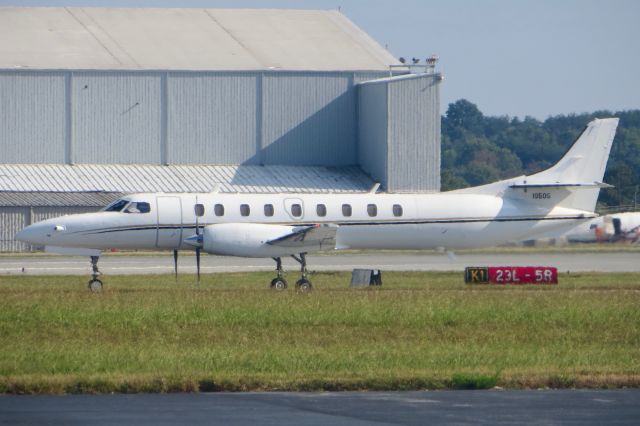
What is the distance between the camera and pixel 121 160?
225ft

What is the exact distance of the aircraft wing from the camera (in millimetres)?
34594

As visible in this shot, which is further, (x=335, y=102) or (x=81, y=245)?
(x=335, y=102)

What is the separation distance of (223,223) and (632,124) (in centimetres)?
15189

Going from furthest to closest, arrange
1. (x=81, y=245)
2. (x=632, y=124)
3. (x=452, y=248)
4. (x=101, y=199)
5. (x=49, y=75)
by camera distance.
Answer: (x=632, y=124), (x=49, y=75), (x=101, y=199), (x=452, y=248), (x=81, y=245)

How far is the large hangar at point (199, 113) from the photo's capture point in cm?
6744

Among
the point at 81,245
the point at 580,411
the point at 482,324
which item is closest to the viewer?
the point at 580,411

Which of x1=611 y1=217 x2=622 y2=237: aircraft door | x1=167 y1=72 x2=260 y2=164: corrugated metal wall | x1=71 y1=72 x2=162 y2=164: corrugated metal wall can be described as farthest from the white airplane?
x1=71 y1=72 x2=162 y2=164: corrugated metal wall

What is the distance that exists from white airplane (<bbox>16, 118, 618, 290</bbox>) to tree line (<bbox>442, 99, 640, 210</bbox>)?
3321 inches

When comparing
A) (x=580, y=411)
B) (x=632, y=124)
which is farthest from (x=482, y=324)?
(x=632, y=124)

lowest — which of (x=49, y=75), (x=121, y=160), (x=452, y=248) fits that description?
(x=452, y=248)

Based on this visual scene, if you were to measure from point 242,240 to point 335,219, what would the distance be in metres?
3.59

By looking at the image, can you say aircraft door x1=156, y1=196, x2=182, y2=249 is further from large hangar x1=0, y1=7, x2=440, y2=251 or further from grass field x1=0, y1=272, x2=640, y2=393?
large hangar x1=0, y1=7, x2=440, y2=251

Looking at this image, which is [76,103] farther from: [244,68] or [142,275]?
[142,275]

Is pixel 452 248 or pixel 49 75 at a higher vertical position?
pixel 49 75
